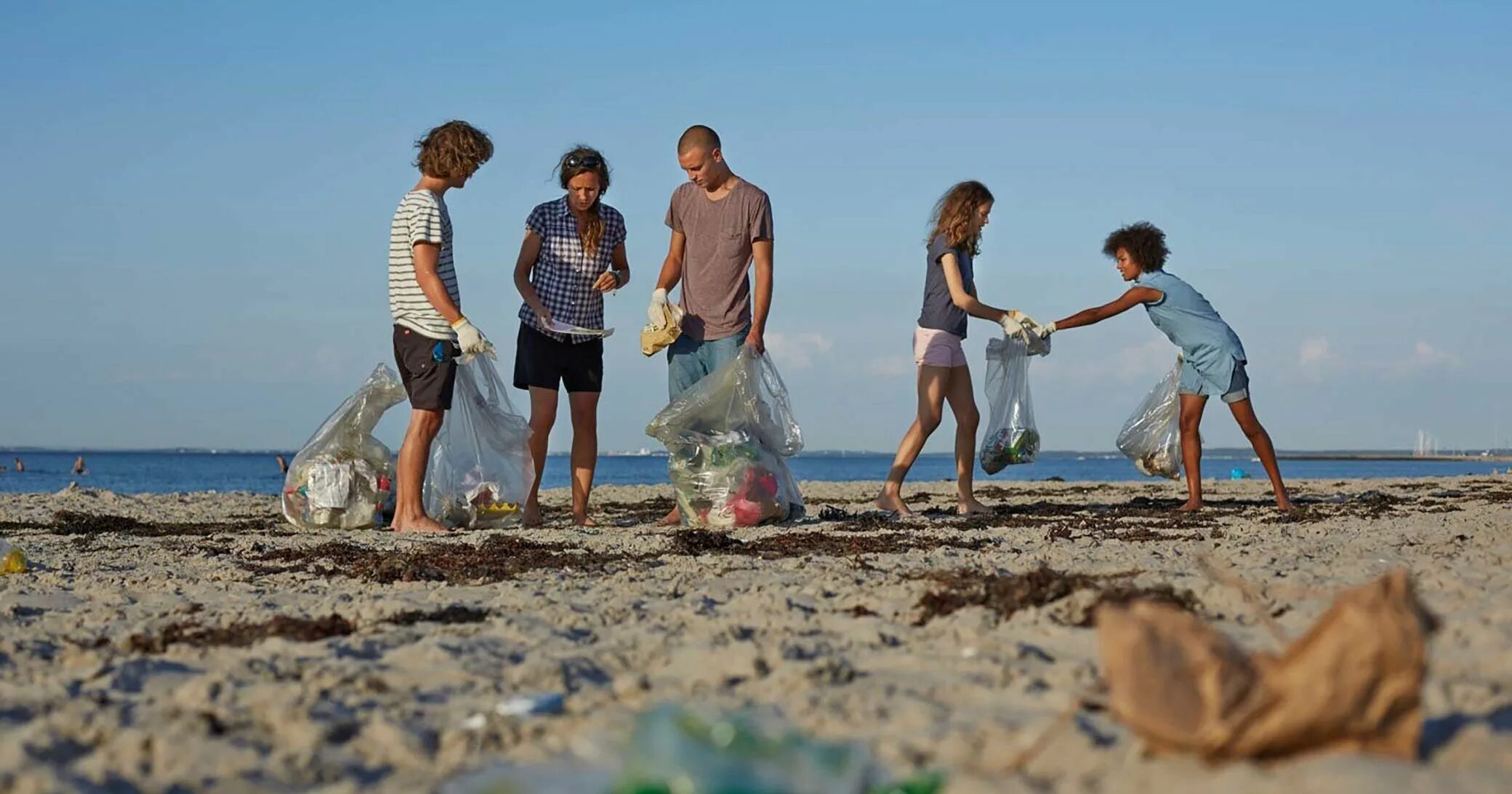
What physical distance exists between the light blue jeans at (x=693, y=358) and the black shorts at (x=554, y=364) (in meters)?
0.41

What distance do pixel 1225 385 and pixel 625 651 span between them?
581 cm

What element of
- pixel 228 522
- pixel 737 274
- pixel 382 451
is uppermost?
pixel 737 274

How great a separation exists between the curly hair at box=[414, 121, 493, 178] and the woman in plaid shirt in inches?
21.5

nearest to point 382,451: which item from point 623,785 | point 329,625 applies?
point 329,625

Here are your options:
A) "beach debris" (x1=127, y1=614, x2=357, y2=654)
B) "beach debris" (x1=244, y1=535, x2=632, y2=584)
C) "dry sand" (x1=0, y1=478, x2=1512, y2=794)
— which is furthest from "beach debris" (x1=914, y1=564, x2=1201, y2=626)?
"beach debris" (x1=244, y1=535, x2=632, y2=584)

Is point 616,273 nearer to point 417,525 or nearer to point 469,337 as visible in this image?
point 469,337

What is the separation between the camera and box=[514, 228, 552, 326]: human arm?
7.00m

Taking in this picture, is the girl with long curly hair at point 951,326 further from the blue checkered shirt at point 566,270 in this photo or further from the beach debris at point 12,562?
the beach debris at point 12,562

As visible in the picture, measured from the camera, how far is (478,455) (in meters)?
7.05

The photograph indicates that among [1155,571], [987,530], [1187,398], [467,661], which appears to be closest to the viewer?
[467,661]

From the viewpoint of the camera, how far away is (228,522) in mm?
8477

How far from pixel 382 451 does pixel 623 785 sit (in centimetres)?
588

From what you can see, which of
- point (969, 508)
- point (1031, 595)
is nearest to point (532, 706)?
point (1031, 595)

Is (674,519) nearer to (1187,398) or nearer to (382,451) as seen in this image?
(382,451)
